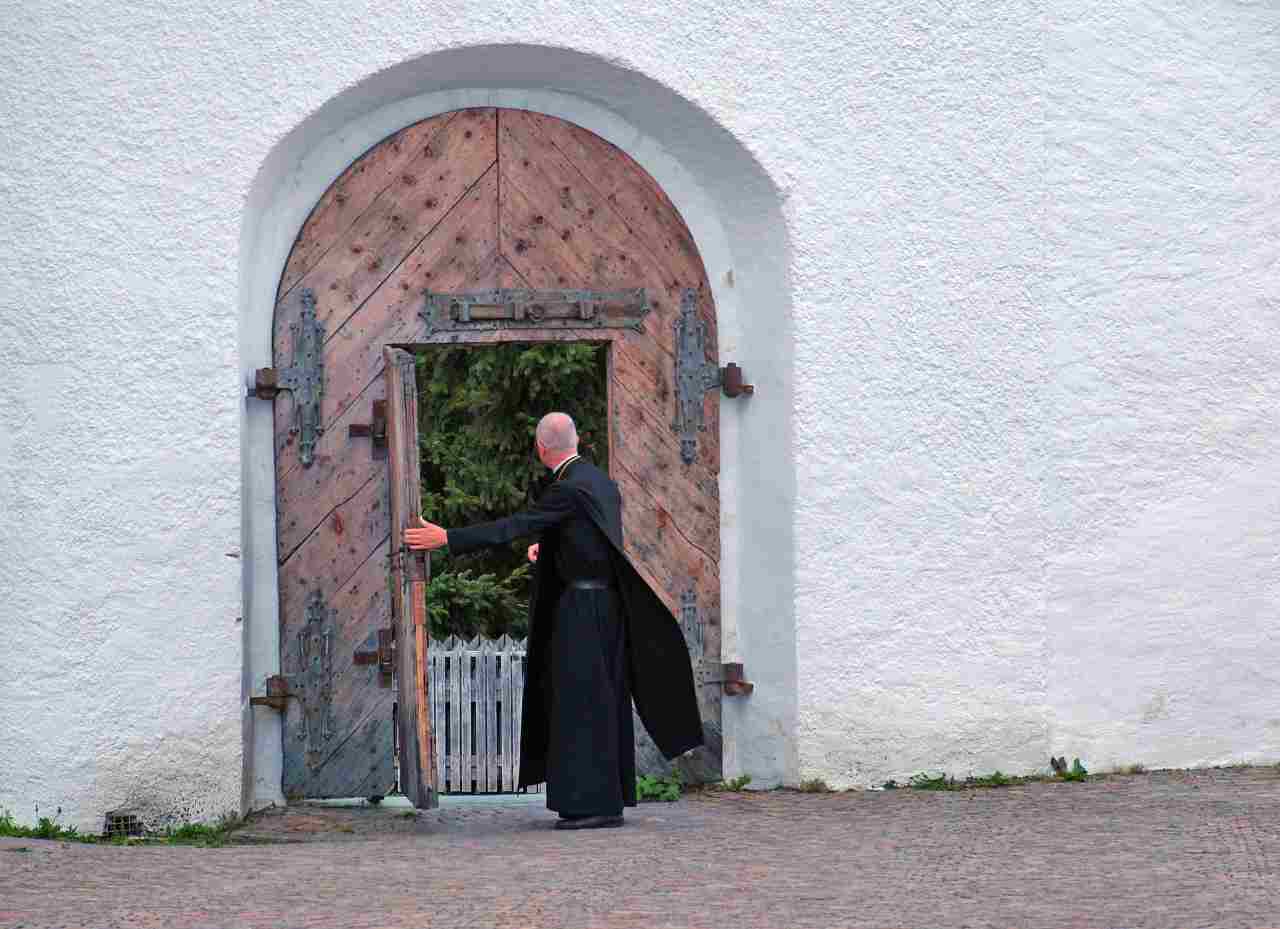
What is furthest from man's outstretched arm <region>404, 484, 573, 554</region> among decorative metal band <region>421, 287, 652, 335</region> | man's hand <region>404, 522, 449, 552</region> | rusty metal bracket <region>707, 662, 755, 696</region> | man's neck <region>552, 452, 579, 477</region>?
rusty metal bracket <region>707, 662, 755, 696</region>

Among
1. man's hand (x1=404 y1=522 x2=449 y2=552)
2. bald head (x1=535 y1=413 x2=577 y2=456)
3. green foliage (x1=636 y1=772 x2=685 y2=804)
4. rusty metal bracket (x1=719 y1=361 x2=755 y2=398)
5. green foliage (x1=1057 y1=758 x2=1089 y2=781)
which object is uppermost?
rusty metal bracket (x1=719 y1=361 x2=755 y2=398)

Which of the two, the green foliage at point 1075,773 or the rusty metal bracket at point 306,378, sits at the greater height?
the rusty metal bracket at point 306,378

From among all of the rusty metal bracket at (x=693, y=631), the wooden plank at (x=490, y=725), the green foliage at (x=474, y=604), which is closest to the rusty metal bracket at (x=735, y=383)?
the rusty metal bracket at (x=693, y=631)

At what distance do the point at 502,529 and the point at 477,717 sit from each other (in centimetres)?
304

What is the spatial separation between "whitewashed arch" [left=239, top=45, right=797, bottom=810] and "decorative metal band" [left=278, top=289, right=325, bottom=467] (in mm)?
114

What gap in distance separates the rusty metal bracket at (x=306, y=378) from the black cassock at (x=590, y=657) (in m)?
0.92

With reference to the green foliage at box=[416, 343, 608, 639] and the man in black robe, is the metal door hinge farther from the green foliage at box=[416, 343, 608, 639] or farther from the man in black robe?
the green foliage at box=[416, 343, 608, 639]

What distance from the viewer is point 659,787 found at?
25.2 ft

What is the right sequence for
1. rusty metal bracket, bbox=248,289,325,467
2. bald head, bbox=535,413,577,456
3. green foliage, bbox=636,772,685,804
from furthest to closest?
1. green foliage, bbox=636,772,685,804
2. rusty metal bracket, bbox=248,289,325,467
3. bald head, bbox=535,413,577,456

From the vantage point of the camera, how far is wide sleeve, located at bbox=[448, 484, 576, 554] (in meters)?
6.77

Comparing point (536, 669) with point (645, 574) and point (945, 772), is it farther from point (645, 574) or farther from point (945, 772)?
point (945, 772)

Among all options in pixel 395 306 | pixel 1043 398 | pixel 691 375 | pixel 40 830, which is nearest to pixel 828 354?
pixel 691 375

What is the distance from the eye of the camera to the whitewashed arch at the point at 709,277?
732cm

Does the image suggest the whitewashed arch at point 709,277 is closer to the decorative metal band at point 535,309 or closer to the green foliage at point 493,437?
the decorative metal band at point 535,309
